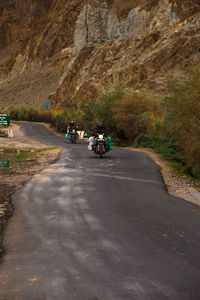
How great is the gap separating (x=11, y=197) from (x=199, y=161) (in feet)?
26.1

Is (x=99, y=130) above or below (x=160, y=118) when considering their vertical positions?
below

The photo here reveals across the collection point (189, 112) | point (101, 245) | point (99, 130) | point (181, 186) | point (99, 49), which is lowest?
point (181, 186)

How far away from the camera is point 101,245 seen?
5512 millimetres

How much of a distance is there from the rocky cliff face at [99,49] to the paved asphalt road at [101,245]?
24.5m

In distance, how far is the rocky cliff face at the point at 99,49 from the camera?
45000mm

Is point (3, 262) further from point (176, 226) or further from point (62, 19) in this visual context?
point (62, 19)

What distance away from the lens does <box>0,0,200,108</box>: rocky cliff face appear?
45000 mm

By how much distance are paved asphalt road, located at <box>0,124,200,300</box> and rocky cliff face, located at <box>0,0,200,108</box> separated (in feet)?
80.2

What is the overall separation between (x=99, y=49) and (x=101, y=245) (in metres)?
56.8

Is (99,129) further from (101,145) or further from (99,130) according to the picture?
(101,145)

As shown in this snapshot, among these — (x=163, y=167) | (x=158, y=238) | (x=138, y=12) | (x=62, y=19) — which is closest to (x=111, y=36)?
(x=138, y=12)

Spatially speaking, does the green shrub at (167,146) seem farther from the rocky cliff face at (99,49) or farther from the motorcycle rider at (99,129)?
the rocky cliff face at (99,49)

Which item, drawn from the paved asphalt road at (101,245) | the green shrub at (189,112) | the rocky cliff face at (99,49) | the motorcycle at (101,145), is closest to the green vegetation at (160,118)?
the green shrub at (189,112)

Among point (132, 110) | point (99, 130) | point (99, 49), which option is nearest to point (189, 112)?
point (99, 130)
